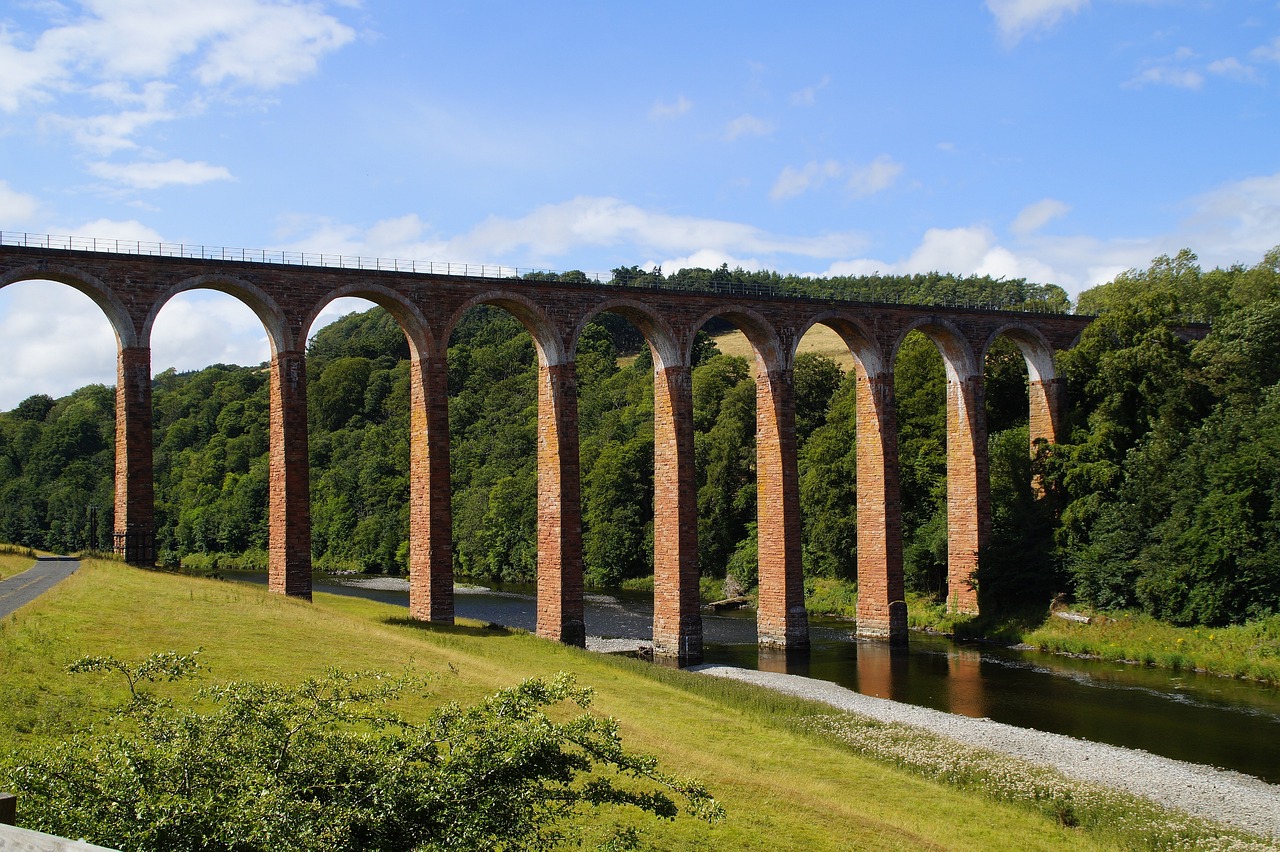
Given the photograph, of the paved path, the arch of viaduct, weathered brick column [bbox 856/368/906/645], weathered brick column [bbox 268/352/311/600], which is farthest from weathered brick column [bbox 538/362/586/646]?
the paved path

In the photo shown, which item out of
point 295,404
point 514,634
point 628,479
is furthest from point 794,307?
point 628,479

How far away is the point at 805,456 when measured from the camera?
5919 cm

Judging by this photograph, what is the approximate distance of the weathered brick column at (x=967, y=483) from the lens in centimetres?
4225

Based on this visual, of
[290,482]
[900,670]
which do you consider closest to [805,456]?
[900,670]

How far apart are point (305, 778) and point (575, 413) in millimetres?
25148

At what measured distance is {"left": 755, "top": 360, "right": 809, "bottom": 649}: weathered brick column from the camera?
37.3 metres

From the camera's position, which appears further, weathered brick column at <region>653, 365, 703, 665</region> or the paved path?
weathered brick column at <region>653, 365, 703, 665</region>

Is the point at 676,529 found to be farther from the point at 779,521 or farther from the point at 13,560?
the point at 13,560

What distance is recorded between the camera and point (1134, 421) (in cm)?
4222

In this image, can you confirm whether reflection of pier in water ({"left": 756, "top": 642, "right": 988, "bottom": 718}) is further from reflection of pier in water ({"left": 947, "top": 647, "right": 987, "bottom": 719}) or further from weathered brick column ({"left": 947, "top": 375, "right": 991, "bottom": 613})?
weathered brick column ({"left": 947, "top": 375, "right": 991, "bottom": 613})

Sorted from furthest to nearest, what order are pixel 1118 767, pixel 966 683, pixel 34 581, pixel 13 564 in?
1. pixel 966 683
2. pixel 13 564
3. pixel 34 581
4. pixel 1118 767

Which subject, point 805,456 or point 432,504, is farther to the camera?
point 805,456

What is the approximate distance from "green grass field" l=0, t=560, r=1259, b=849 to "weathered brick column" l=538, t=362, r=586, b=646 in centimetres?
294

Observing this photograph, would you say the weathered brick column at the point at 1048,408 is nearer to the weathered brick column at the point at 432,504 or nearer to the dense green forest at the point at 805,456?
the dense green forest at the point at 805,456
